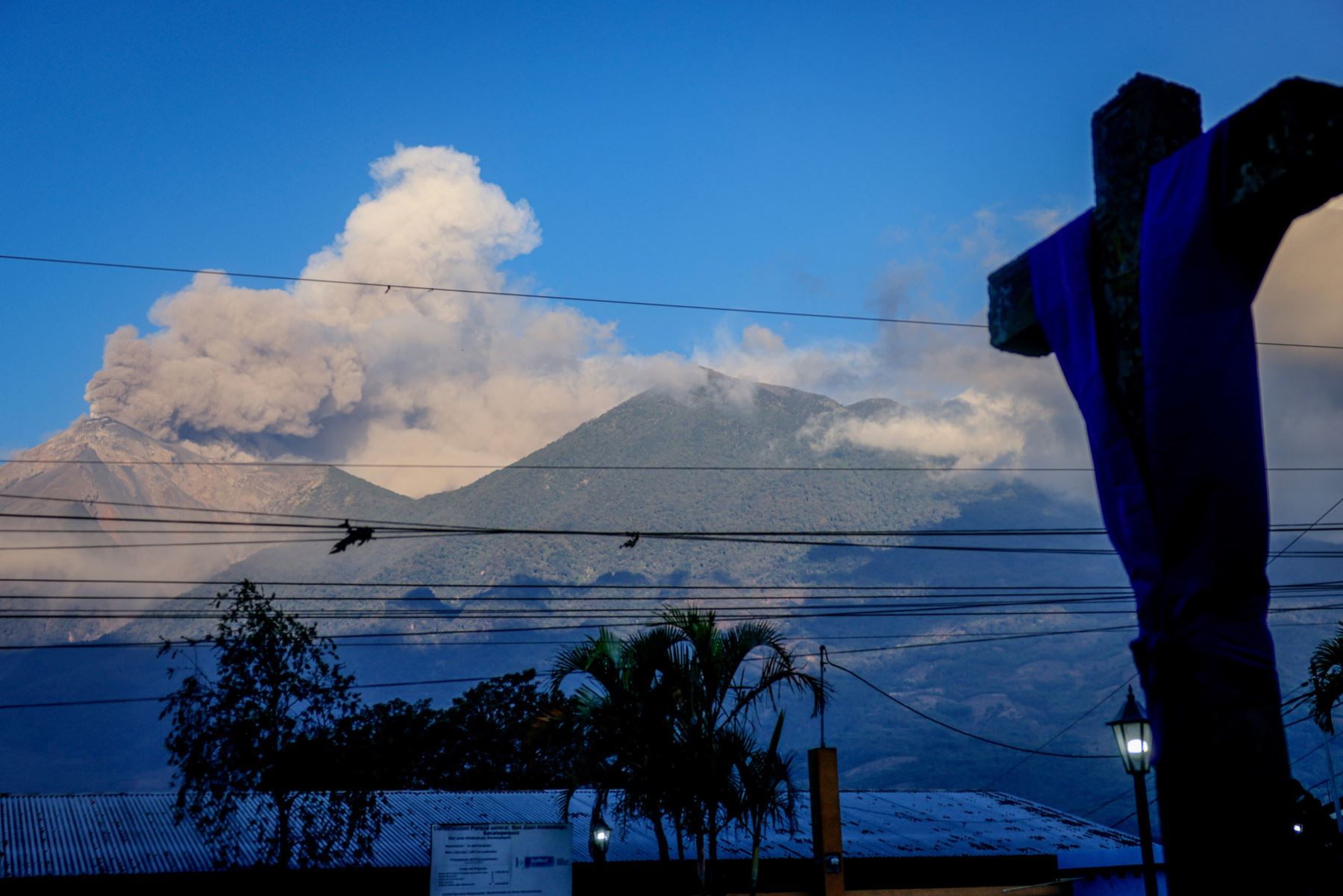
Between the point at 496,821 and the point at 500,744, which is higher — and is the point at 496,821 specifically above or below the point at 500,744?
below

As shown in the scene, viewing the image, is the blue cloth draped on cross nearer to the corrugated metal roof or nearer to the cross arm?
the cross arm

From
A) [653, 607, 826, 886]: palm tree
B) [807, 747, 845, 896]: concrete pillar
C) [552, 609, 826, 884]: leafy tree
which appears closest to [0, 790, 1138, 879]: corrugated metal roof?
[807, 747, 845, 896]: concrete pillar

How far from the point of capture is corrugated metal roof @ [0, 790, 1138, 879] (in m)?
17.9

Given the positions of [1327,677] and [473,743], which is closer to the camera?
[1327,677]

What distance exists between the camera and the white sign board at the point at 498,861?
14.4 metres

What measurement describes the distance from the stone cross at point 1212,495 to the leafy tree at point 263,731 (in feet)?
46.6

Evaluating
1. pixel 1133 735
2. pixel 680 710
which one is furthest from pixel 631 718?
pixel 1133 735

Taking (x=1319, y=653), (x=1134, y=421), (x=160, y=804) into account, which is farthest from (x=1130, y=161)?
(x=160, y=804)

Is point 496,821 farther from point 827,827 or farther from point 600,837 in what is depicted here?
point 827,827

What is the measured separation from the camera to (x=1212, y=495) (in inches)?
133

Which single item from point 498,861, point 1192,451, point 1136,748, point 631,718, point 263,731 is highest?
point 1192,451

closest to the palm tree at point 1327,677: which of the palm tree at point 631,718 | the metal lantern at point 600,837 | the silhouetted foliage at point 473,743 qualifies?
the palm tree at point 631,718

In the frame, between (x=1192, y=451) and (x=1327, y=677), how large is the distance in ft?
38.2

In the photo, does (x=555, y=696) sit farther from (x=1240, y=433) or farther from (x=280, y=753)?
(x=1240, y=433)
